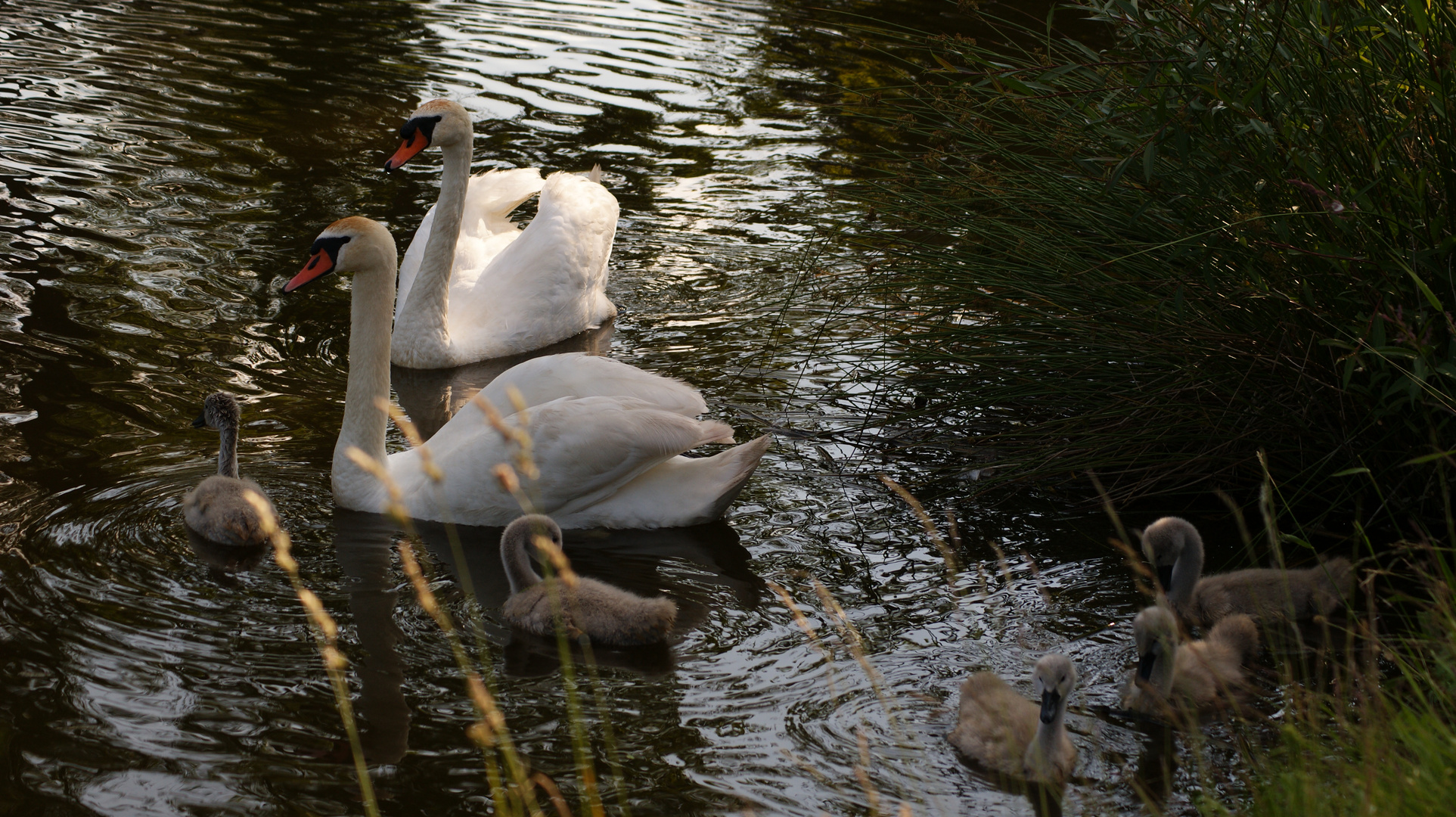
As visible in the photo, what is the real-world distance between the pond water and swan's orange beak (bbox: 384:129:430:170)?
106 centimetres

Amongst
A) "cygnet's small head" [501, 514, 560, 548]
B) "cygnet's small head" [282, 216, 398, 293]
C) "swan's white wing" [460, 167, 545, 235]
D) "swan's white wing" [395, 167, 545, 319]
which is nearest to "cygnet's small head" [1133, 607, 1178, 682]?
"cygnet's small head" [501, 514, 560, 548]

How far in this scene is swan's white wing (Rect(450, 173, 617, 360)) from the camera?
28.2 feet

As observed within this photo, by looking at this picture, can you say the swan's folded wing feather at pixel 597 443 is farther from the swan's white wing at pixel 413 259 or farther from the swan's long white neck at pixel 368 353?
the swan's white wing at pixel 413 259

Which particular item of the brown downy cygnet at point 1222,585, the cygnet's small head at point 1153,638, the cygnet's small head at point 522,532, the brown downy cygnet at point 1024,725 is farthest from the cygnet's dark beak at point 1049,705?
the cygnet's small head at point 522,532

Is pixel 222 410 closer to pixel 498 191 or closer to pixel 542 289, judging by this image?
pixel 542 289

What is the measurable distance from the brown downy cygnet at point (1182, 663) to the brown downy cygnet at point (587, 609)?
1.60 metres

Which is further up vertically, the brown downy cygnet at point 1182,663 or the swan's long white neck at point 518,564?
the brown downy cygnet at point 1182,663

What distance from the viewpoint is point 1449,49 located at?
4652 millimetres

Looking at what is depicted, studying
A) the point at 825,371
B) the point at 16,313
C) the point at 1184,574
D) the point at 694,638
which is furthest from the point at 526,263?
the point at 1184,574

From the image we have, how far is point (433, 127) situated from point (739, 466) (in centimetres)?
332

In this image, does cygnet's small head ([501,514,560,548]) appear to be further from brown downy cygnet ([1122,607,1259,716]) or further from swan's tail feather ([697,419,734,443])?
brown downy cygnet ([1122,607,1259,716])

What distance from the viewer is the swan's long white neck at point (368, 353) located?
6297 mm

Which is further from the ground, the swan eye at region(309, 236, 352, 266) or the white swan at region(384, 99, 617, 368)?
the swan eye at region(309, 236, 352, 266)

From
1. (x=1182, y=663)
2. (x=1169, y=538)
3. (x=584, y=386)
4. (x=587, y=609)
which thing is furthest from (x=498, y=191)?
(x=1182, y=663)
